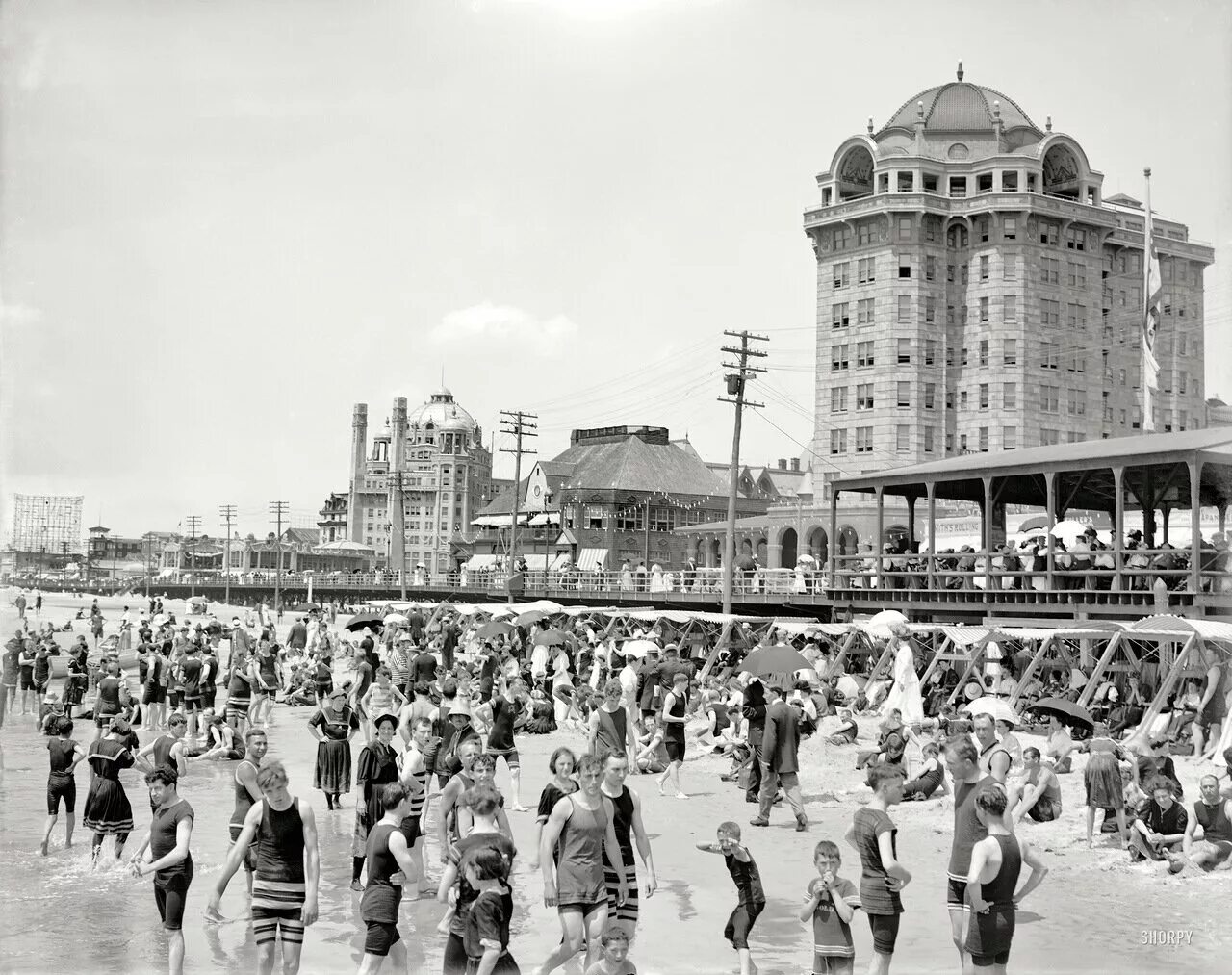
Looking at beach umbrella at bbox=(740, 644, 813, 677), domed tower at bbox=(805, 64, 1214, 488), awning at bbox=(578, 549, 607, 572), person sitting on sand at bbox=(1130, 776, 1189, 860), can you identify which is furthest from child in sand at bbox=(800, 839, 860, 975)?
awning at bbox=(578, 549, 607, 572)

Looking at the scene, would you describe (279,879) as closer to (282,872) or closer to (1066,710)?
(282,872)

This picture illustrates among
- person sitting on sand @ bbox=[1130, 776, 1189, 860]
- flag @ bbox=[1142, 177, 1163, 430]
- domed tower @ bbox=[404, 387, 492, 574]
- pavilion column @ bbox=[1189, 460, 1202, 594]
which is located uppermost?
domed tower @ bbox=[404, 387, 492, 574]

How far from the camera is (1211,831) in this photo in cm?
1187

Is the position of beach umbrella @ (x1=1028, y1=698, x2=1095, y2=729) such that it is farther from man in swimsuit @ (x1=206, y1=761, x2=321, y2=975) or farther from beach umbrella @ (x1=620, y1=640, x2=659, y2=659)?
man in swimsuit @ (x1=206, y1=761, x2=321, y2=975)

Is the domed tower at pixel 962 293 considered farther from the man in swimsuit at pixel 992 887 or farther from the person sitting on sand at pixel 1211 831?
the man in swimsuit at pixel 992 887

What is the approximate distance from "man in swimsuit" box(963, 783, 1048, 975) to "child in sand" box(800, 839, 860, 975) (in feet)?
2.36

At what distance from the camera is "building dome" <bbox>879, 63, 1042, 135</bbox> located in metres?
73.4

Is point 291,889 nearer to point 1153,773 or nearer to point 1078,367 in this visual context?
point 1153,773

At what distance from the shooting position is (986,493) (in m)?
29.8

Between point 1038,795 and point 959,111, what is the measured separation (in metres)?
67.3

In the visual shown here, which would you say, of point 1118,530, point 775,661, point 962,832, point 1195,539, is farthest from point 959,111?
point 962,832

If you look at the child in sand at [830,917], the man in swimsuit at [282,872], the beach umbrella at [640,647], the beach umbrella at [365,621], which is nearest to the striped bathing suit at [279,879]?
the man in swimsuit at [282,872]

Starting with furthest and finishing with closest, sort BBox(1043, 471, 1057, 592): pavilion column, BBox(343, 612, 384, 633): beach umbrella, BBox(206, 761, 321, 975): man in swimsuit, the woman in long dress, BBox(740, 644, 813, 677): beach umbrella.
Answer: BBox(343, 612, 384, 633): beach umbrella < BBox(1043, 471, 1057, 592): pavilion column < the woman in long dress < BBox(740, 644, 813, 677): beach umbrella < BBox(206, 761, 321, 975): man in swimsuit

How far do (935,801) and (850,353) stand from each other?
191ft
